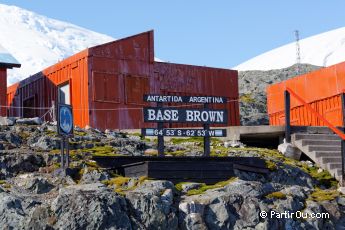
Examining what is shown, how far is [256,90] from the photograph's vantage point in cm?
5959

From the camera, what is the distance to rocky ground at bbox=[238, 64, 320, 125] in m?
54.1

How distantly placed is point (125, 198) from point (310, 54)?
371 feet

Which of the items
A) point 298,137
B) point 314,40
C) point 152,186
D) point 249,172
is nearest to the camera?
point 152,186

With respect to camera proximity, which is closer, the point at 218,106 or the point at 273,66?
the point at 218,106

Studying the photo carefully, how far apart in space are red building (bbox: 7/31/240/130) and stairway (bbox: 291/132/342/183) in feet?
28.5

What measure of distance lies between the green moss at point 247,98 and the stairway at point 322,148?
2071cm

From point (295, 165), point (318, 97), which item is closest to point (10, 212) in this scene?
point (295, 165)

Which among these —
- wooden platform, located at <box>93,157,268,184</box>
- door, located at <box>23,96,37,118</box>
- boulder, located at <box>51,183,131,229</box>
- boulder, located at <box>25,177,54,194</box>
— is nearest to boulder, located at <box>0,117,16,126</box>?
Answer: wooden platform, located at <box>93,157,268,184</box>

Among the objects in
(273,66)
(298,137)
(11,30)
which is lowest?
(298,137)

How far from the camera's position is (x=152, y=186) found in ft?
73.4

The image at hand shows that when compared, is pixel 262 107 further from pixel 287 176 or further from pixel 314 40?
pixel 314 40

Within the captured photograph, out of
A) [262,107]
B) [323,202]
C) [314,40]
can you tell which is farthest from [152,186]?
[314,40]

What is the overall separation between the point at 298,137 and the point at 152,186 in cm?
1296

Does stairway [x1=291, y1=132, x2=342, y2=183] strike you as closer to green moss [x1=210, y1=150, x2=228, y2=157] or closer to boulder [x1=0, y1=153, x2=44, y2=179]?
green moss [x1=210, y1=150, x2=228, y2=157]
